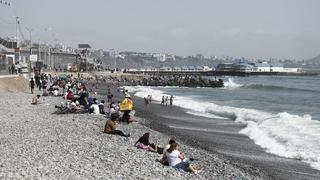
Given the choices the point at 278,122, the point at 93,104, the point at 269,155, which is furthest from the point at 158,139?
the point at 278,122

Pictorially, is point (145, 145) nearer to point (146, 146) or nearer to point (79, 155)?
point (146, 146)

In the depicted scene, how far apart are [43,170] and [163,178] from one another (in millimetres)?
2513

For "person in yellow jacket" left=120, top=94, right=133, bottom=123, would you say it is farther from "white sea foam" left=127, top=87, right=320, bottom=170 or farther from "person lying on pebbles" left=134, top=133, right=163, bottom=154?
"person lying on pebbles" left=134, top=133, right=163, bottom=154

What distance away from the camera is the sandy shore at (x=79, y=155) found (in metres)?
10.3

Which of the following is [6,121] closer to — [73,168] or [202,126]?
[73,168]

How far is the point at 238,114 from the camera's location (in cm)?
3253

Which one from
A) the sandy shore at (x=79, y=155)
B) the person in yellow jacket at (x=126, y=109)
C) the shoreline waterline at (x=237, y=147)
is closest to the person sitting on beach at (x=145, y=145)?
the sandy shore at (x=79, y=155)

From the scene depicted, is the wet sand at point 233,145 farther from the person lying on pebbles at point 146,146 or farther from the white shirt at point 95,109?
the white shirt at point 95,109

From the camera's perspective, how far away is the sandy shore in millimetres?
10266

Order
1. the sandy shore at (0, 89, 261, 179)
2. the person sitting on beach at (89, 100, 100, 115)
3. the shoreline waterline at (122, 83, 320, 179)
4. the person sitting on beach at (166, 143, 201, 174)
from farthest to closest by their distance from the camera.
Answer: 1. the person sitting on beach at (89, 100, 100, 115)
2. the shoreline waterline at (122, 83, 320, 179)
3. the person sitting on beach at (166, 143, 201, 174)
4. the sandy shore at (0, 89, 261, 179)

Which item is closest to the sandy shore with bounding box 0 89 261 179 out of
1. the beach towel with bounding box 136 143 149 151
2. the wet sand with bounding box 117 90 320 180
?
the beach towel with bounding box 136 143 149 151

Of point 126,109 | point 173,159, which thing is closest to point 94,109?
point 126,109

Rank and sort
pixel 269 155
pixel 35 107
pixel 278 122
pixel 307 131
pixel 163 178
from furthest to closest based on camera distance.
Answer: pixel 278 122
pixel 35 107
pixel 307 131
pixel 269 155
pixel 163 178

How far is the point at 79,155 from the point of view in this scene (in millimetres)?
12164
